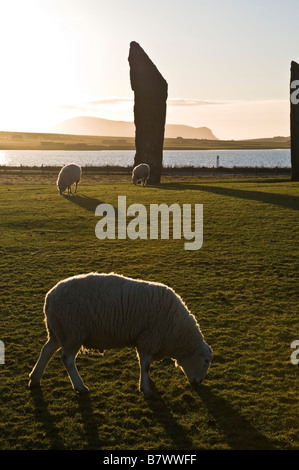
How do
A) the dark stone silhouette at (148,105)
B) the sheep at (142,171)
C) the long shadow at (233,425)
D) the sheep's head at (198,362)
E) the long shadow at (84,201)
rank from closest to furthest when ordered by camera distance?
the long shadow at (233,425)
the sheep's head at (198,362)
the long shadow at (84,201)
the sheep at (142,171)
the dark stone silhouette at (148,105)

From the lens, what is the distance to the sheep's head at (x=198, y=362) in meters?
6.37

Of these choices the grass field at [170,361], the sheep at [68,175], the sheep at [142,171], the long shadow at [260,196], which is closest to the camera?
the grass field at [170,361]

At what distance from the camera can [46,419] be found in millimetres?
5699

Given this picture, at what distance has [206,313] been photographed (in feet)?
29.5

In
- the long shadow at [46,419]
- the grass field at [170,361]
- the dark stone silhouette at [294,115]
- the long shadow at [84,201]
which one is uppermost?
the dark stone silhouette at [294,115]

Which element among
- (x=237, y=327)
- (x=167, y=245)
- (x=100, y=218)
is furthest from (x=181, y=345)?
(x=100, y=218)

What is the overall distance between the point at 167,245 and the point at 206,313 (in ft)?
19.3

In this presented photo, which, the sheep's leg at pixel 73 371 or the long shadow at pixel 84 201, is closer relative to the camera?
the sheep's leg at pixel 73 371

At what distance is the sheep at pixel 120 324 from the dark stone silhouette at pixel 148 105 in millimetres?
28253

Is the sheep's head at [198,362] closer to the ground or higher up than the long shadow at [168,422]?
higher up

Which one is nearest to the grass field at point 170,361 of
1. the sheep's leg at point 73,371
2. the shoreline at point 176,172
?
the sheep's leg at point 73,371

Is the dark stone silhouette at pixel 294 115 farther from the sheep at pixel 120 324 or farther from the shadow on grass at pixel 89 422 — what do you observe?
the shadow on grass at pixel 89 422

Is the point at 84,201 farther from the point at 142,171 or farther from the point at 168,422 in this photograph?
the point at 168,422

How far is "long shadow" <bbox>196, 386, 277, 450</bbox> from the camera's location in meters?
5.15
